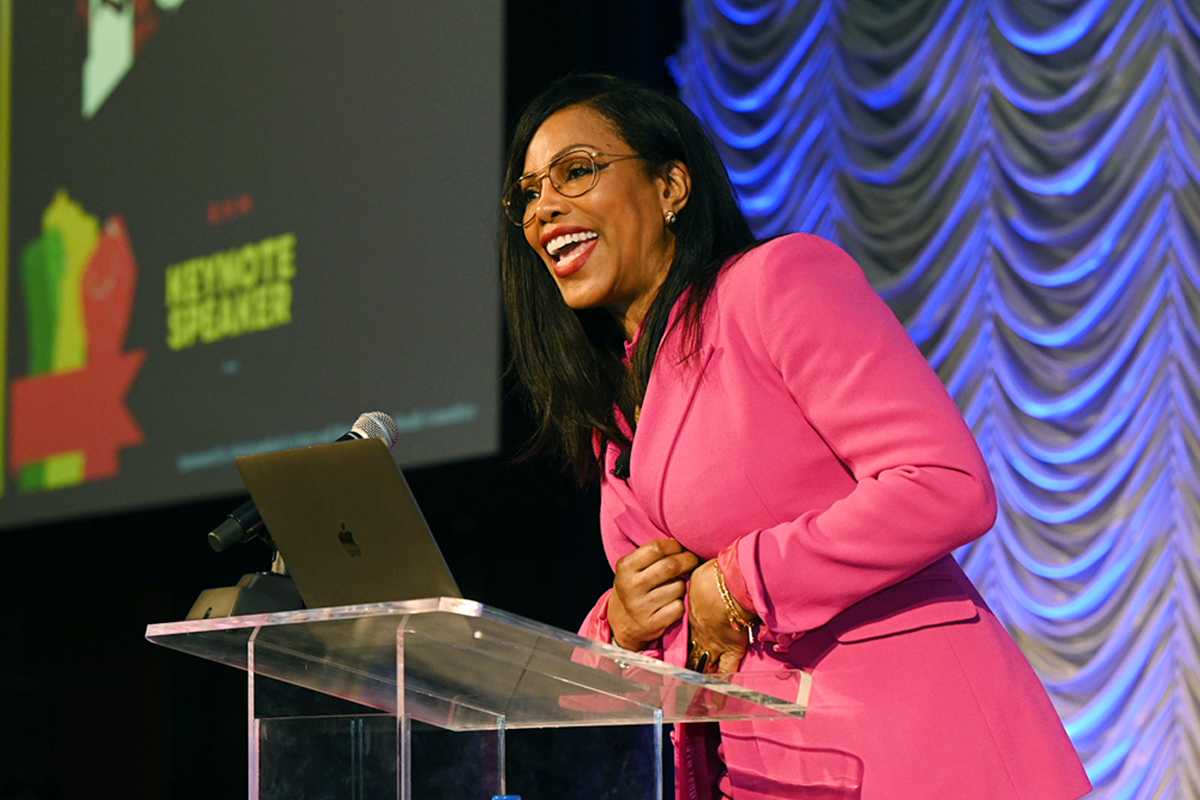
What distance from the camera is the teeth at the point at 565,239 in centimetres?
198

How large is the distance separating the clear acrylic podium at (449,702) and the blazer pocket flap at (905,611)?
0.13 m

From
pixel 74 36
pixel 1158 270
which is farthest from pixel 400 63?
pixel 1158 270

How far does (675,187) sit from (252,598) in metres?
0.73

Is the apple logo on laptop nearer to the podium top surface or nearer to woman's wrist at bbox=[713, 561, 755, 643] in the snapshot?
the podium top surface

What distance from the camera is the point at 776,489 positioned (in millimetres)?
1729

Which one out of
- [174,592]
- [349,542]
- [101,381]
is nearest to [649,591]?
[349,542]

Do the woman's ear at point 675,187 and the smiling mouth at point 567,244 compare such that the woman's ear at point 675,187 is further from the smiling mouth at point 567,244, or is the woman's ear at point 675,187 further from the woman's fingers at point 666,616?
the woman's fingers at point 666,616

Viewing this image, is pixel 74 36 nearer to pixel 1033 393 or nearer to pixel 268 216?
pixel 268 216

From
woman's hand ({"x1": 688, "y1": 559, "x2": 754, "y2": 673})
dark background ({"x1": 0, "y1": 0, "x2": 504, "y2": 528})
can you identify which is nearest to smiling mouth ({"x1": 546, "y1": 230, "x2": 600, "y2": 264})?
woman's hand ({"x1": 688, "y1": 559, "x2": 754, "y2": 673})

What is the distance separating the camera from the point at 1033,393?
14.1 feet

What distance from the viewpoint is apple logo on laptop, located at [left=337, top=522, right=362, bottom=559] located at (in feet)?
5.06

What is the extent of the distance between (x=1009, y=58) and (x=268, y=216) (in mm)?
2287

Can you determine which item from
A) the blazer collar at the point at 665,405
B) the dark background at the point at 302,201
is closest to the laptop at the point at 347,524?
the blazer collar at the point at 665,405

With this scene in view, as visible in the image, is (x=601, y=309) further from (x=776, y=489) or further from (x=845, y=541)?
(x=845, y=541)
